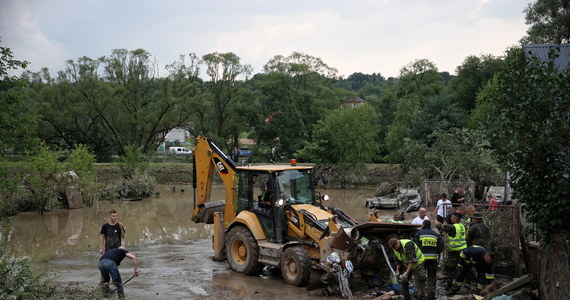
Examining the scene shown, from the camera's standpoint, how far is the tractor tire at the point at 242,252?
11891mm

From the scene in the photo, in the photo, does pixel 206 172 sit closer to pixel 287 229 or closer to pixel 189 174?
pixel 287 229

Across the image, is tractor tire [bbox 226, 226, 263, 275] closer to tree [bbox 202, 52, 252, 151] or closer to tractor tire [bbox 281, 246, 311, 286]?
tractor tire [bbox 281, 246, 311, 286]

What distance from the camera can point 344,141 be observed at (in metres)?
38.6

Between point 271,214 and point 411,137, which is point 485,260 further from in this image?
point 411,137

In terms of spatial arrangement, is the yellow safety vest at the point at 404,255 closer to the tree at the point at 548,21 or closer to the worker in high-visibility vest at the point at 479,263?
the worker in high-visibility vest at the point at 479,263

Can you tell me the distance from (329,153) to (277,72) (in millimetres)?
12324

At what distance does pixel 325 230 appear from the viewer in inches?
424

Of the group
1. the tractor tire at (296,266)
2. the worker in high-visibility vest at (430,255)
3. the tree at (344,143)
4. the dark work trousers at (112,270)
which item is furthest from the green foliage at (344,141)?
the dark work trousers at (112,270)

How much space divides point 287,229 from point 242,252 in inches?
56.1

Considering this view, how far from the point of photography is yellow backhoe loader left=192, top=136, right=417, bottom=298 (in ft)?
33.8

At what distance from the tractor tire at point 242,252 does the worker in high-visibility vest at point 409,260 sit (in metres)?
3.47

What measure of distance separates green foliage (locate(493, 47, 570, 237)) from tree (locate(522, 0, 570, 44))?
1238 inches

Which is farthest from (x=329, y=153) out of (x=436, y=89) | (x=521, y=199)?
(x=521, y=199)

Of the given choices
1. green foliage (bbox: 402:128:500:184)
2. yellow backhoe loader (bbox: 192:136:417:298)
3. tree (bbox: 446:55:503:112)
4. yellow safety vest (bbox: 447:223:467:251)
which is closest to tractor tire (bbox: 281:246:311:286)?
yellow backhoe loader (bbox: 192:136:417:298)
